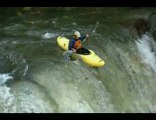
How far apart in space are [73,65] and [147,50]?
11.1 ft

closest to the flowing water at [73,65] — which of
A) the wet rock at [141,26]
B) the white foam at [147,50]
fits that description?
the white foam at [147,50]

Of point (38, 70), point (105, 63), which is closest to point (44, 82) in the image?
point (38, 70)

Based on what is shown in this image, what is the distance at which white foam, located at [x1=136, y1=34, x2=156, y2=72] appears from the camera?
31.1 ft

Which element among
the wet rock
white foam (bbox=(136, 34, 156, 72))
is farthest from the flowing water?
the wet rock

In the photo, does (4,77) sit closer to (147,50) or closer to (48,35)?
(48,35)

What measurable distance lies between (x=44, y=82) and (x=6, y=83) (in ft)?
2.20

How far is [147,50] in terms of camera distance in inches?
390

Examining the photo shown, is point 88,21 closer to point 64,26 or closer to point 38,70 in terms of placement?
point 64,26

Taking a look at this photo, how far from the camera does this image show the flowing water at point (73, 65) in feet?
20.0
